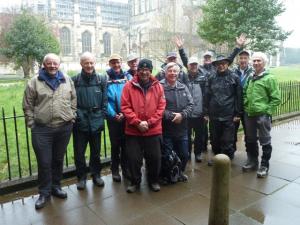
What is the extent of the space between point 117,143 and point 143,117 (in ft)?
2.81

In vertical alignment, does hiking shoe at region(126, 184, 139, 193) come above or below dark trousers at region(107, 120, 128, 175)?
below

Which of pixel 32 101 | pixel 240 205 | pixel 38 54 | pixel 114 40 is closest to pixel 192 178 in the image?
pixel 240 205

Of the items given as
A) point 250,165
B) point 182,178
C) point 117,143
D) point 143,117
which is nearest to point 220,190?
point 143,117

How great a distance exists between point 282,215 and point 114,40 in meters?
64.8

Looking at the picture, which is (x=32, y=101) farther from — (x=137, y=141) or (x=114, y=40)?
(x=114, y=40)

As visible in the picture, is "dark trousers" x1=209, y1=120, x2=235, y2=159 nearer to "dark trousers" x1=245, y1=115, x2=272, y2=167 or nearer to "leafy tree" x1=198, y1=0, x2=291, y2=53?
"dark trousers" x1=245, y1=115, x2=272, y2=167

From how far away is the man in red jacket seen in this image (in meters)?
4.02

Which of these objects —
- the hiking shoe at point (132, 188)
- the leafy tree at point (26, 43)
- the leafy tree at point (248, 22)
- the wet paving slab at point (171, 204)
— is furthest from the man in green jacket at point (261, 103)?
the leafy tree at point (26, 43)

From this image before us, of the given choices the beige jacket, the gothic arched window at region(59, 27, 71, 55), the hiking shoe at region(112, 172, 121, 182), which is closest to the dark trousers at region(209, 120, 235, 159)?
the hiking shoe at region(112, 172, 121, 182)

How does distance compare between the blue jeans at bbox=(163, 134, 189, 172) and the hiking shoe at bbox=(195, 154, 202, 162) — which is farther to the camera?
the hiking shoe at bbox=(195, 154, 202, 162)

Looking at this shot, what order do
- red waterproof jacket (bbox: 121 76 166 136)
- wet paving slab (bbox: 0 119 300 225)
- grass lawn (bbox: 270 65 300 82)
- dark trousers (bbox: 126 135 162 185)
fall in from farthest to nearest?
grass lawn (bbox: 270 65 300 82), dark trousers (bbox: 126 135 162 185), red waterproof jacket (bbox: 121 76 166 136), wet paving slab (bbox: 0 119 300 225)

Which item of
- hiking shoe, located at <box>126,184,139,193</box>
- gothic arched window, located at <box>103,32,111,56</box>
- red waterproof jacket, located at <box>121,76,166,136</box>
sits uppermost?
gothic arched window, located at <box>103,32,111,56</box>

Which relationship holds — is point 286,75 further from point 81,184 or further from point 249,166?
point 81,184

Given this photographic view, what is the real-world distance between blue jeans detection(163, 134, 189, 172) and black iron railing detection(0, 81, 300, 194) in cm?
119
